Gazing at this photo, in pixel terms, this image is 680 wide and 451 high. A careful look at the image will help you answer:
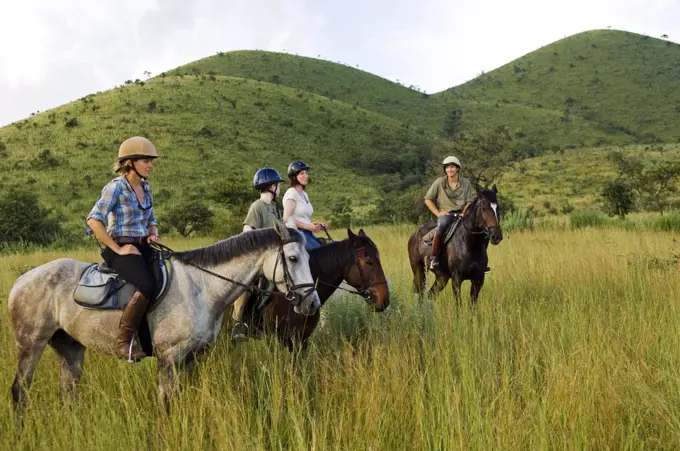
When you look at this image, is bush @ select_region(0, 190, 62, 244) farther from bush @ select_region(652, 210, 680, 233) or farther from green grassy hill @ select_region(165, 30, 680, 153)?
green grassy hill @ select_region(165, 30, 680, 153)

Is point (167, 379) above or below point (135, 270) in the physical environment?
below

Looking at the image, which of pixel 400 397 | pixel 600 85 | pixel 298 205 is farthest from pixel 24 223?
pixel 600 85

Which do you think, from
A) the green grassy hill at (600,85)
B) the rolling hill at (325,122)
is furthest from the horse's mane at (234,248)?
the green grassy hill at (600,85)

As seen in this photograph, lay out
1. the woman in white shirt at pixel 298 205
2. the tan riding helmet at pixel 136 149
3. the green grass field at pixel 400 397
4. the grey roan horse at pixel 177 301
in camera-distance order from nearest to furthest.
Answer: the green grass field at pixel 400 397 < the grey roan horse at pixel 177 301 < the tan riding helmet at pixel 136 149 < the woman in white shirt at pixel 298 205

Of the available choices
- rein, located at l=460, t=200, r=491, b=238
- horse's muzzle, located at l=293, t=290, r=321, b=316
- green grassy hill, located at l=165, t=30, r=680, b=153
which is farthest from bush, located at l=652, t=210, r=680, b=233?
green grassy hill, located at l=165, t=30, r=680, b=153

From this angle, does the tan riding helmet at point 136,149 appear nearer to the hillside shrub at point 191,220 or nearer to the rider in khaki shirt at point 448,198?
the rider in khaki shirt at point 448,198

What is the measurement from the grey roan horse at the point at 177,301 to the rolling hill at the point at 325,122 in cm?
1831

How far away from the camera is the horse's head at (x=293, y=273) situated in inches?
144

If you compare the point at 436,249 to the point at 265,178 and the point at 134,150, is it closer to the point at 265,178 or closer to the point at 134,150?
the point at 265,178

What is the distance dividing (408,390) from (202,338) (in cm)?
166

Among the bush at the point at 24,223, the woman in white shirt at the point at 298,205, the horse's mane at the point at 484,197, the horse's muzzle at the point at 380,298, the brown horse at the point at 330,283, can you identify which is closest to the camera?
the brown horse at the point at 330,283

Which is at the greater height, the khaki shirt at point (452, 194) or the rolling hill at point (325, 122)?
the rolling hill at point (325, 122)

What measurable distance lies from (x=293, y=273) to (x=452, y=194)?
494 cm

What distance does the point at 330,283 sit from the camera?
16.6 ft
